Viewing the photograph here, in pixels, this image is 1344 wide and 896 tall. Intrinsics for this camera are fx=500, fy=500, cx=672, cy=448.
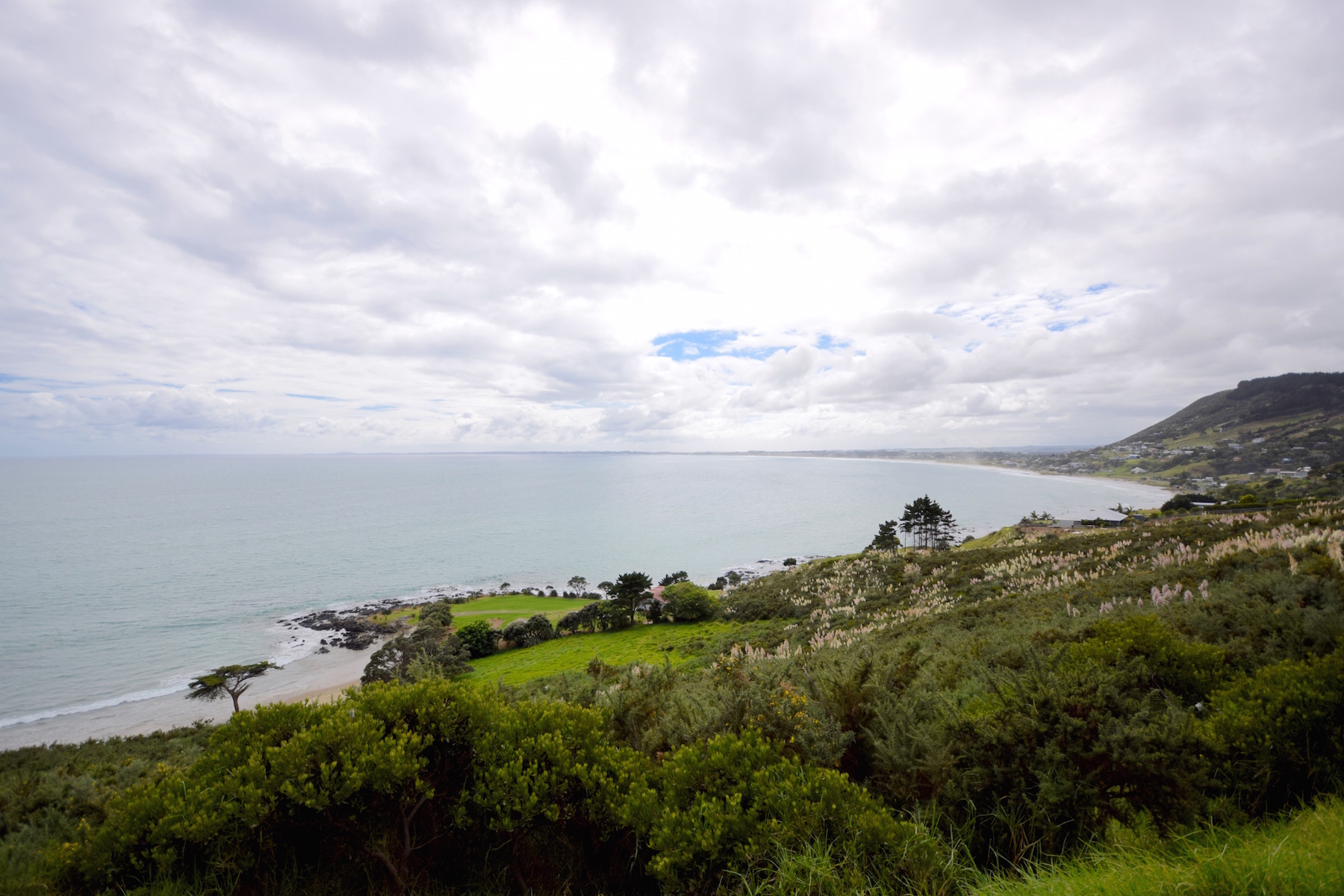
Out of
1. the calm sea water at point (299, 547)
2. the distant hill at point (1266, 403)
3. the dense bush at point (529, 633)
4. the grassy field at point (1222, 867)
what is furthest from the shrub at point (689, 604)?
the distant hill at point (1266, 403)

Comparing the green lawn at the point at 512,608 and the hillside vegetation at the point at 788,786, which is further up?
the hillside vegetation at the point at 788,786

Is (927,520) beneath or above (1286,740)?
beneath

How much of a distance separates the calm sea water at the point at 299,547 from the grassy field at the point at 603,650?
833 inches

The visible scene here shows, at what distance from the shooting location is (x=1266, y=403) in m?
153

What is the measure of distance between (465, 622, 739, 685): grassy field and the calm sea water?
21.2 m

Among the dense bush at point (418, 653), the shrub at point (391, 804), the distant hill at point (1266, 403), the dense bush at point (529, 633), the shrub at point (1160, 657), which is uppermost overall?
the distant hill at point (1266, 403)

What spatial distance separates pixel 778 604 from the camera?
2552 cm

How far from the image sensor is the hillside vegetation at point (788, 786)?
3.49 meters

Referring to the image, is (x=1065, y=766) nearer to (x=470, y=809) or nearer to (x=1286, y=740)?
(x=1286, y=740)

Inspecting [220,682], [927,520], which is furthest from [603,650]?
[927,520]

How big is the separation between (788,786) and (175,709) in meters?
41.3

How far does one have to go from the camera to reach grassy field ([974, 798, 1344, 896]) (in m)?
2.52

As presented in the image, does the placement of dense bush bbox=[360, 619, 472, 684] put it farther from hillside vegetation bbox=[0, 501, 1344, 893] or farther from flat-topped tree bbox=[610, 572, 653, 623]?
hillside vegetation bbox=[0, 501, 1344, 893]

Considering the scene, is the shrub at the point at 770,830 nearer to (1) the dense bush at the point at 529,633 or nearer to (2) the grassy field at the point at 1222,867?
(2) the grassy field at the point at 1222,867
